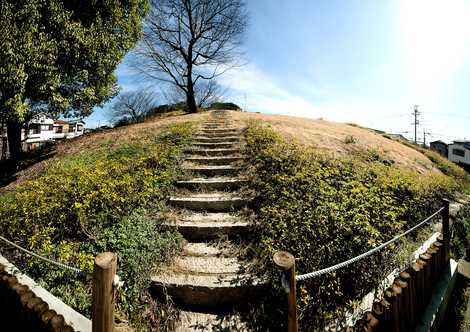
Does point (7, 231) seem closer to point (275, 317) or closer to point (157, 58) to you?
point (275, 317)

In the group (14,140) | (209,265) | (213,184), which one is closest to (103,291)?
(209,265)

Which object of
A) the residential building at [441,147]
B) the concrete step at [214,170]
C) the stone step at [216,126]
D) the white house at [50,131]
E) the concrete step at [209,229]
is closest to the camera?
the concrete step at [209,229]

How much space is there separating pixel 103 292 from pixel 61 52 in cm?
908

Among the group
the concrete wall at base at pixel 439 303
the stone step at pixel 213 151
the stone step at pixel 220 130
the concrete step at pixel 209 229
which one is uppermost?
the stone step at pixel 220 130

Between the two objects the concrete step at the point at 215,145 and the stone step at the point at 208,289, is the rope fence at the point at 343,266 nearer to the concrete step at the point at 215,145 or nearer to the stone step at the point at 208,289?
the stone step at the point at 208,289

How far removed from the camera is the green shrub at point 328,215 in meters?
2.74

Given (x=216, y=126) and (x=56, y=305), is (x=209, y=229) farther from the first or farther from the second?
(x=216, y=126)

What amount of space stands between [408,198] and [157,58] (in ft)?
60.1

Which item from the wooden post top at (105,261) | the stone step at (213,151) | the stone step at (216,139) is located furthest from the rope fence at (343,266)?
the stone step at (216,139)

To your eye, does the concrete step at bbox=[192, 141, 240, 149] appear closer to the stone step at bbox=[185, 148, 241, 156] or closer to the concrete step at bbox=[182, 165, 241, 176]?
the stone step at bbox=[185, 148, 241, 156]

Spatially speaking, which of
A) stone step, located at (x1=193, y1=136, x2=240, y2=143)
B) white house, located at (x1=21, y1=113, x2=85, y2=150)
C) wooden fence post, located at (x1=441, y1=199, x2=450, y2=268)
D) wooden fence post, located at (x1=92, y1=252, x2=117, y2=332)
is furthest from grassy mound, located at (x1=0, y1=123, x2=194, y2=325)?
white house, located at (x1=21, y1=113, x2=85, y2=150)

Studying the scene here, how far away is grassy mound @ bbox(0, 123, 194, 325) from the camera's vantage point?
262cm

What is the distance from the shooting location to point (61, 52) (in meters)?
7.80

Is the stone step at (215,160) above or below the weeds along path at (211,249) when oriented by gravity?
above
